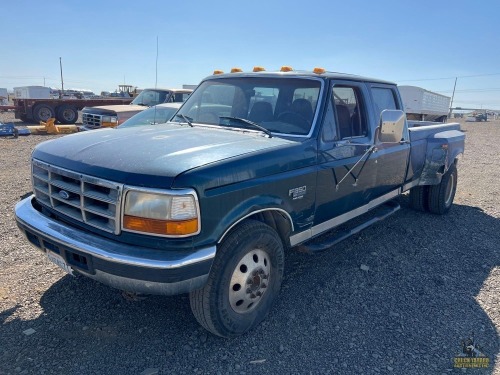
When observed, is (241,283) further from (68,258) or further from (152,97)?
(152,97)

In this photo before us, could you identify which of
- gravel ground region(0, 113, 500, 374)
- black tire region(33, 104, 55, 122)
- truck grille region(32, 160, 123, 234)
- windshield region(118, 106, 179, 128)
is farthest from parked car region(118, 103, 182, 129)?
black tire region(33, 104, 55, 122)

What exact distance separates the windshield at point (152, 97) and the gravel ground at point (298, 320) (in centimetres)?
767

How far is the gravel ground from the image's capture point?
2.79 m

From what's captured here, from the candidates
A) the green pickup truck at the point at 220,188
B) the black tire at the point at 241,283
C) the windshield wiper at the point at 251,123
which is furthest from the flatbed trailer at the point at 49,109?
the black tire at the point at 241,283

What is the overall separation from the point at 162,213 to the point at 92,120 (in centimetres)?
963

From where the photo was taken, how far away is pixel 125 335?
9.96 feet

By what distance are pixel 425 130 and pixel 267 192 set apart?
3.83 meters

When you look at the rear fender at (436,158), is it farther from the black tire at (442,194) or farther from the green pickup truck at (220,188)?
the green pickup truck at (220,188)

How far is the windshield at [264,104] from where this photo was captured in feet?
12.0

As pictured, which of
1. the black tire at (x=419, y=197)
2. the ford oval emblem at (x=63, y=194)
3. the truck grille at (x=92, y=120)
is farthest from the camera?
the truck grille at (x=92, y=120)

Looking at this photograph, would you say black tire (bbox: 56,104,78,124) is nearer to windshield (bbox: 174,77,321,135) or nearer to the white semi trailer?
the white semi trailer

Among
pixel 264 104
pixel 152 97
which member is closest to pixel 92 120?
pixel 152 97

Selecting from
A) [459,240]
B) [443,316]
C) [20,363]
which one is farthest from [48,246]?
[459,240]

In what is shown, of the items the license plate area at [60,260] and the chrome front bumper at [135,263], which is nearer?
the chrome front bumper at [135,263]
